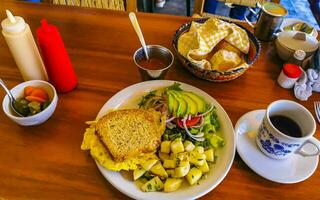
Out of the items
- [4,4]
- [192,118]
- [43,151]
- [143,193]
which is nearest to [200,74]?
[192,118]

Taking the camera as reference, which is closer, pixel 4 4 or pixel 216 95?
pixel 216 95

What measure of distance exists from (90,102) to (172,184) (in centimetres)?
41

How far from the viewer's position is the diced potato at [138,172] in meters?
0.70

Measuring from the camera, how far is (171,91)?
843mm

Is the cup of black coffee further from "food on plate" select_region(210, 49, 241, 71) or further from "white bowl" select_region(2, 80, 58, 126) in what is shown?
"white bowl" select_region(2, 80, 58, 126)

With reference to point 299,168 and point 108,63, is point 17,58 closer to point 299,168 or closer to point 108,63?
point 108,63

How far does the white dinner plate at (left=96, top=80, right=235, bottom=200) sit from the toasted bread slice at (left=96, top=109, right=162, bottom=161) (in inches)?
2.2

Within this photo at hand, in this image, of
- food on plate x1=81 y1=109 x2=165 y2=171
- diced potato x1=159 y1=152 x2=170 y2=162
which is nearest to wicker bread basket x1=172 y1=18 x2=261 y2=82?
food on plate x1=81 y1=109 x2=165 y2=171

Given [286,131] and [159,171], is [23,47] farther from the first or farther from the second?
[286,131]

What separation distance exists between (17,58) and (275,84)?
35.5 inches

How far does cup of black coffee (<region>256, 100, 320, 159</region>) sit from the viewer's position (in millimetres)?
688

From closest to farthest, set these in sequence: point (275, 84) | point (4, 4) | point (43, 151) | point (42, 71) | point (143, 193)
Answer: point (143, 193)
point (43, 151)
point (42, 71)
point (275, 84)
point (4, 4)

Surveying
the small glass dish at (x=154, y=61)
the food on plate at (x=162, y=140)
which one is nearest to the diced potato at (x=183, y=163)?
the food on plate at (x=162, y=140)

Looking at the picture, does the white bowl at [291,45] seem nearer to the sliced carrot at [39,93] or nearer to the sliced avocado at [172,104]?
the sliced avocado at [172,104]
